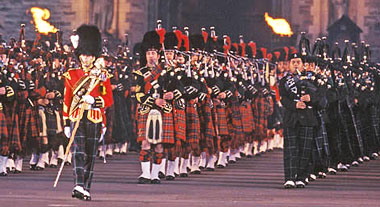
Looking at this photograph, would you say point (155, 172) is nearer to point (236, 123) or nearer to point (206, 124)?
point (206, 124)

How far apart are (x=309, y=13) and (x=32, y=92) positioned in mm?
26365

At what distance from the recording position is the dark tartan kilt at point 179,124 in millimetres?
18875

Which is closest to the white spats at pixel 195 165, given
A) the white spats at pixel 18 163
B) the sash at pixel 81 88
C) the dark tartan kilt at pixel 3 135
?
the white spats at pixel 18 163

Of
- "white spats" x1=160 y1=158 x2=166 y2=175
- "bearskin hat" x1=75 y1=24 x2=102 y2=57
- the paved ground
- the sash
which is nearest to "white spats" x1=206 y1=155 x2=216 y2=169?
the paved ground

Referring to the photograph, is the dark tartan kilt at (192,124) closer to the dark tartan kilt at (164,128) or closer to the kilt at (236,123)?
the dark tartan kilt at (164,128)

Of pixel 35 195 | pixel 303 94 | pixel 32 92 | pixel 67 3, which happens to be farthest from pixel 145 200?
pixel 67 3

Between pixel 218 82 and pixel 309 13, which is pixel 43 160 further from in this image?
pixel 309 13

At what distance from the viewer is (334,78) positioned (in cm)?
2186

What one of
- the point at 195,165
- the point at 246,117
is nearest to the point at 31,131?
the point at 195,165

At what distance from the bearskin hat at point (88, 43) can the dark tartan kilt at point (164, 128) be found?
286 cm

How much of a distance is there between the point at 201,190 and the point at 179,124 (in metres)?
1.96

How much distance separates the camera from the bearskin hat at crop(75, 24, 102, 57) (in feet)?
50.4

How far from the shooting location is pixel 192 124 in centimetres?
2008

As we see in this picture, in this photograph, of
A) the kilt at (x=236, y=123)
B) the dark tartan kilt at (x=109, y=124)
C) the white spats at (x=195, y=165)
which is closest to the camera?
the white spats at (x=195, y=165)
